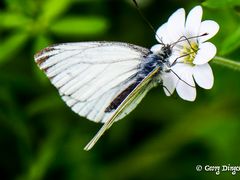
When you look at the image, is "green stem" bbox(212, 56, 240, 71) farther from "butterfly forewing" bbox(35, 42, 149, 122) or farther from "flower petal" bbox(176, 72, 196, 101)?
"butterfly forewing" bbox(35, 42, 149, 122)

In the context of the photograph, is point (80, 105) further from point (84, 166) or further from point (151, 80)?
point (84, 166)

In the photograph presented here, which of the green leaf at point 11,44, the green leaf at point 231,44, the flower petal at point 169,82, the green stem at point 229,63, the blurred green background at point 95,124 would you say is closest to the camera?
the green stem at point 229,63

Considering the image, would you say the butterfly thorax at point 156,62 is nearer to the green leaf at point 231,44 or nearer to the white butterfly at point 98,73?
the white butterfly at point 98,73

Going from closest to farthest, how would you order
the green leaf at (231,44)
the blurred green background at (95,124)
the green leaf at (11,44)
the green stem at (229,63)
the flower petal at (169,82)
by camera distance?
1. the green stem at (229,63)
2. the green leaf at (231,44)
3. the flower petal at (169,82)
4. the green leaf at (11,44)
5. the blurred green background at (95,124)

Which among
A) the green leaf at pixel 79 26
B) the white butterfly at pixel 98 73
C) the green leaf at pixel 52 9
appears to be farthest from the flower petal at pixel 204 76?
the green leaf at pixel 52 9

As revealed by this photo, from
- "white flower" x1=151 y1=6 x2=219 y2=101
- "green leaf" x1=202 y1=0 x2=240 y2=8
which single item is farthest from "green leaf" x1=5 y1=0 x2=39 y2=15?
"green leaf" x1=202 y1=0 x2=240 y2=8
